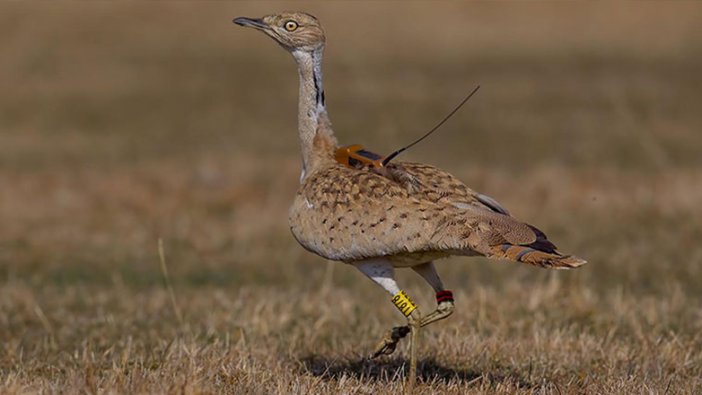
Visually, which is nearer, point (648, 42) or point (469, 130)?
point (469, 130)

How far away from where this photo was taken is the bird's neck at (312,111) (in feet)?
20.5

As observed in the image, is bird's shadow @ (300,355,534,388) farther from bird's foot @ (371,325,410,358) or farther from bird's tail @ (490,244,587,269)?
bird's tail @ (490,244,587,269)

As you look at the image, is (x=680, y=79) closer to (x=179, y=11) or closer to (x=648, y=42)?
(x=648, y=42)

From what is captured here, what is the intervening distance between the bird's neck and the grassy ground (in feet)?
3.98

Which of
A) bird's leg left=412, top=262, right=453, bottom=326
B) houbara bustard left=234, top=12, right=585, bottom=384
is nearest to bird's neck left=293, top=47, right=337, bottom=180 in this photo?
houbara bustard left=234, top=12, right=585, bottom=384

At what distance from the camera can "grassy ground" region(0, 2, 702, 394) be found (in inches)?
270

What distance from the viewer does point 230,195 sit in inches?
591

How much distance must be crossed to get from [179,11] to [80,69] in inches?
190

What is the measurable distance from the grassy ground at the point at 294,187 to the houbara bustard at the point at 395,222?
591 millimetres

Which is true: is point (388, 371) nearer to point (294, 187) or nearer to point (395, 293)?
point (395, 293)

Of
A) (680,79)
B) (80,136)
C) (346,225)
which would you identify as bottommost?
(80,136)

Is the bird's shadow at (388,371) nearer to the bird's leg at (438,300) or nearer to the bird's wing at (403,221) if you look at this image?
the bird's leg at (438,300)

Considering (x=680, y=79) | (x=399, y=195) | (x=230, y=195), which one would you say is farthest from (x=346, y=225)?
(x=680, y=79)

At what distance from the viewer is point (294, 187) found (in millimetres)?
15773
